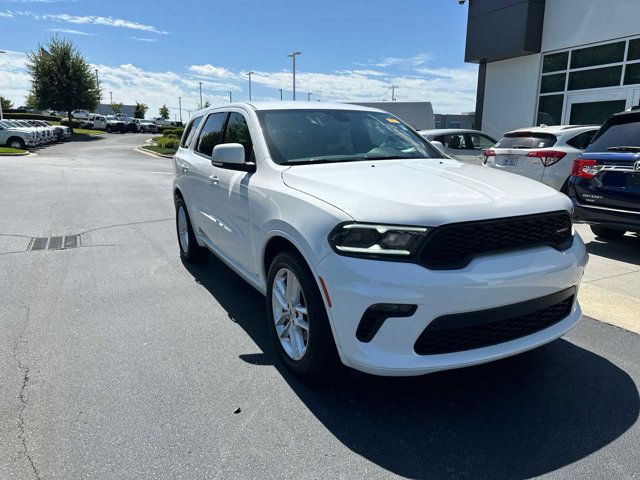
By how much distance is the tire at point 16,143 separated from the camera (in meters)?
30.2

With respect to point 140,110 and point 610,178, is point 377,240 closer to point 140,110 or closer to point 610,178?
point 610,178

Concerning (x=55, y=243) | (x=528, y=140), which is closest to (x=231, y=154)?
(x=55, y=243)

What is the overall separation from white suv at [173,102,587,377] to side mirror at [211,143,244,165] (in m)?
0.01

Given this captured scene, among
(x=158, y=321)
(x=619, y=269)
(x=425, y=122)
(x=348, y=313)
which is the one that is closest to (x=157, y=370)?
(x=158, y=321)

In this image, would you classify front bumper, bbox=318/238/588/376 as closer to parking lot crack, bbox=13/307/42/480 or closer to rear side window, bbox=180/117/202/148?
parking lot crack, bbox=13/307/42/480

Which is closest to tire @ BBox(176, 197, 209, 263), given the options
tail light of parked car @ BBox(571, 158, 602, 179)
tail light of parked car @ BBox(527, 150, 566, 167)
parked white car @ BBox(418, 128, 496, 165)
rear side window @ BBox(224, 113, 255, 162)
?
rear side window @ BBox(224, 113, 255, 162)

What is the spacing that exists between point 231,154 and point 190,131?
2.68 m

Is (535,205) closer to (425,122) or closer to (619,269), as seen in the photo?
(619,269)

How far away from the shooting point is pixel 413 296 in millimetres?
2445

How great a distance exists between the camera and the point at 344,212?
265 cm

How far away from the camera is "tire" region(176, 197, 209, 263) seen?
5.68 metres

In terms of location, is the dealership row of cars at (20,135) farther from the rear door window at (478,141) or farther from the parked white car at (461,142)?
the rear door window at (478,141)

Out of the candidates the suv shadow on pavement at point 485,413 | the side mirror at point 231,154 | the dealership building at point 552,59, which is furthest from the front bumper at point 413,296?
the dealership building at point 552,59

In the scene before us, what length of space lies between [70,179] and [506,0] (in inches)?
587
